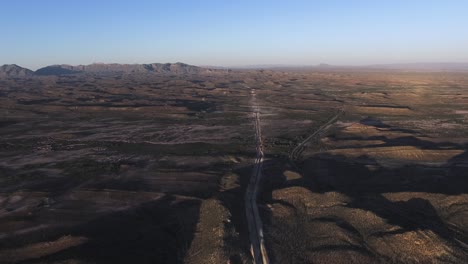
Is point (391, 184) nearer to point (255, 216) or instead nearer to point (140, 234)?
point (255, 216)

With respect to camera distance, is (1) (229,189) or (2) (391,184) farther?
(2) (391,184)

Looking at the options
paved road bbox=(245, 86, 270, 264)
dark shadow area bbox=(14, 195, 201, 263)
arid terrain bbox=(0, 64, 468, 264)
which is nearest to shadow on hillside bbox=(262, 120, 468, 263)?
arid terrain bbox=(0, 64, 468, 264)

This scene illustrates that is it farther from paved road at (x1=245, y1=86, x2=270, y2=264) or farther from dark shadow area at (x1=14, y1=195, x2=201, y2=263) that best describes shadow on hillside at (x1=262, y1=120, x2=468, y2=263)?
dark shadow area at (x1=14, y1=195, x2=201, y2=263)

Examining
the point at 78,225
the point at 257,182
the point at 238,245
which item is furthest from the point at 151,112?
the point at 238,245

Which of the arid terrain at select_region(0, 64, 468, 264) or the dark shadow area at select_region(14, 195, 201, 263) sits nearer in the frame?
the dark shadow area at select_region(14, 195, 201, 263)

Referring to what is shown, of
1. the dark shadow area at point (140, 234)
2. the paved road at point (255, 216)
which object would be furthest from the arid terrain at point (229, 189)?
the paved road at point (255, 216)

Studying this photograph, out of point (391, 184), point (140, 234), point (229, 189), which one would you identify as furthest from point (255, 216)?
point (391, 184)

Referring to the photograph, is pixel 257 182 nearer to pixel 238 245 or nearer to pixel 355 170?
pixel 355 170

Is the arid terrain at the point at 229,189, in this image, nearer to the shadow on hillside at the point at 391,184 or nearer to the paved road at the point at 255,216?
the shadow on hillside at the point at 391,184

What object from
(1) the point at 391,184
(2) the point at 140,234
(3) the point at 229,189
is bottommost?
(1) the point at 391,184

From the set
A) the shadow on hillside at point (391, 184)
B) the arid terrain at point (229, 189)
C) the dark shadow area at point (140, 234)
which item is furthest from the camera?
the shadow on hillside at point (391, 184)
